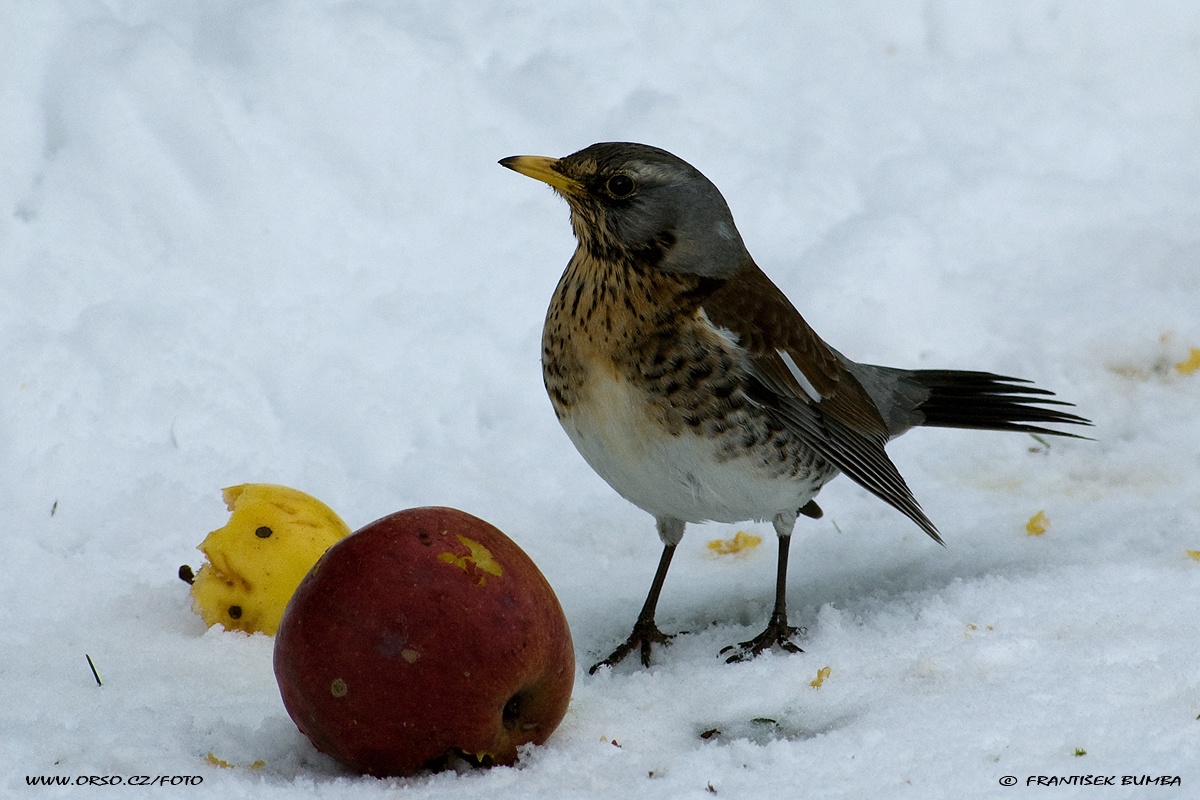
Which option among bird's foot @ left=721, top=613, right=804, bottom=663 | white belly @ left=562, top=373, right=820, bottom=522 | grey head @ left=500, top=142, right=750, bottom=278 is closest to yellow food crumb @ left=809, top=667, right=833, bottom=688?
bird's foot @ left=721, top=613, right=804, bottom=663

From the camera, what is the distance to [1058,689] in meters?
3.69

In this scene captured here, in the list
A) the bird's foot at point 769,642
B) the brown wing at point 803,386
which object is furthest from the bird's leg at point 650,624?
the brown wing at point 803,386

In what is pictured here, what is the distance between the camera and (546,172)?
4.38 m

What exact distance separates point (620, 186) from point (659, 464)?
0.91 m

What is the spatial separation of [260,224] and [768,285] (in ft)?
9.67

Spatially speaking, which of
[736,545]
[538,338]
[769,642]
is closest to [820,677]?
[769,642]

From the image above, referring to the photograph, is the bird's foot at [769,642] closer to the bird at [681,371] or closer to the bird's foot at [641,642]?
the bird at [681,371]

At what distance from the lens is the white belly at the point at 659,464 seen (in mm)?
4129

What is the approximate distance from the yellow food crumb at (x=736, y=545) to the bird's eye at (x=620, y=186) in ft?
5.70

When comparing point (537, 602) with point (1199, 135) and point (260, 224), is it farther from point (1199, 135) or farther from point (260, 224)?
point (1199, 135)

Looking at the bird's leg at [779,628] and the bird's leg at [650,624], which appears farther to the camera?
the bird's leg at [650,624]

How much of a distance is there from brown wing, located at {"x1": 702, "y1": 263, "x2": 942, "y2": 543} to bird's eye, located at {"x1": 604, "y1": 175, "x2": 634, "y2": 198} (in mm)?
435

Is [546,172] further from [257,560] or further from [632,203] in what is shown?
[257,560]

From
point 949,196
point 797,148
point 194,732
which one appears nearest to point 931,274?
point 949,196
